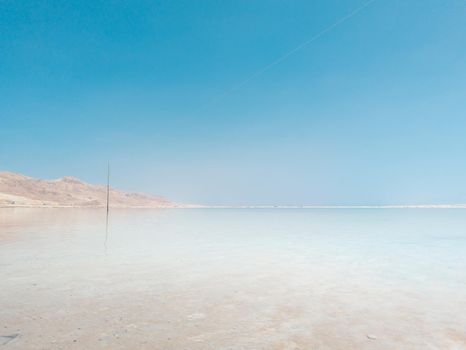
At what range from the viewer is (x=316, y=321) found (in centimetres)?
378

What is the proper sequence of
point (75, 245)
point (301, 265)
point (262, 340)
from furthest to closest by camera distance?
point (75, 245), point (301, 265), point (262, 340)

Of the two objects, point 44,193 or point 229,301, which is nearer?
point 229,301

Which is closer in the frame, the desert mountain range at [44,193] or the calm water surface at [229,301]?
the calm water surface at [229,301]

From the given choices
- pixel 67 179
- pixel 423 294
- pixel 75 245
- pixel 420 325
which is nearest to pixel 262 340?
pixel 420 325

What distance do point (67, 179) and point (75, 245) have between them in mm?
138233

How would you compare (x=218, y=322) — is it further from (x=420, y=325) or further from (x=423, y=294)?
(x=423, y=294)

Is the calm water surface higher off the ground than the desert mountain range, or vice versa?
the desert mountain range

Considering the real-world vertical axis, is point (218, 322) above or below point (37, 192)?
below

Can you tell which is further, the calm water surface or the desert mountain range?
the desert mountain range

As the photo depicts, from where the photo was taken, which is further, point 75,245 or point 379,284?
point 75,245

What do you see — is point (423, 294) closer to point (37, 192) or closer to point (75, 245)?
point (75, 245)

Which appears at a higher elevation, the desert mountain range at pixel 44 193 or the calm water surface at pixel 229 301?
the desert mountain range at pixel 44 193

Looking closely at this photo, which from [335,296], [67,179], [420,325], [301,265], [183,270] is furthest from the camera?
[67,179]

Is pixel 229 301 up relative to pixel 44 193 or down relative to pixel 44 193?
down
